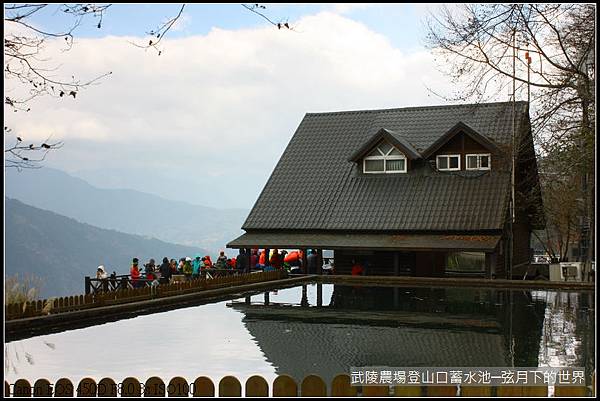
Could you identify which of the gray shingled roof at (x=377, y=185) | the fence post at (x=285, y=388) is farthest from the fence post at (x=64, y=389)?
the gray shingled roof at (x=377, y=185)

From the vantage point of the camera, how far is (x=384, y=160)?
35.5 meters

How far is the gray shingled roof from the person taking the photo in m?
32.1

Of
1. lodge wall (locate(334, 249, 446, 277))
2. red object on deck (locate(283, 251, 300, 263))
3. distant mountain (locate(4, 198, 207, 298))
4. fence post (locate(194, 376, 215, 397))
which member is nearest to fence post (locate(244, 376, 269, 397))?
fence post (locate(194, 376, 215, 397))

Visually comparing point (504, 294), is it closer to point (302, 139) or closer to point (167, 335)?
point (167, 335)

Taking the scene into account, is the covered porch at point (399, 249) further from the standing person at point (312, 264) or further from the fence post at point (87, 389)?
the fence post at point (87, 389)

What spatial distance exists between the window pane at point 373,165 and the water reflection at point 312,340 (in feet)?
42.8

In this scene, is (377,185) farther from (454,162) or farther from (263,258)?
(263,258)

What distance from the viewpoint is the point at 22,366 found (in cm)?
1227

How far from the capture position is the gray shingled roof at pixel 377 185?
32.1m

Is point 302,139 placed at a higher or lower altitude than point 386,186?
higher

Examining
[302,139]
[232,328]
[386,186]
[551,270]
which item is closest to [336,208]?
[386,186]

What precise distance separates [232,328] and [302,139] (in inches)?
912

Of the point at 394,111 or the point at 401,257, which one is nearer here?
the point at 401,257

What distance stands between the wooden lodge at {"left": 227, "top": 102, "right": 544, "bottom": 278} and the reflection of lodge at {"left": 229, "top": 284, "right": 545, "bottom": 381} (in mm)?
6036
